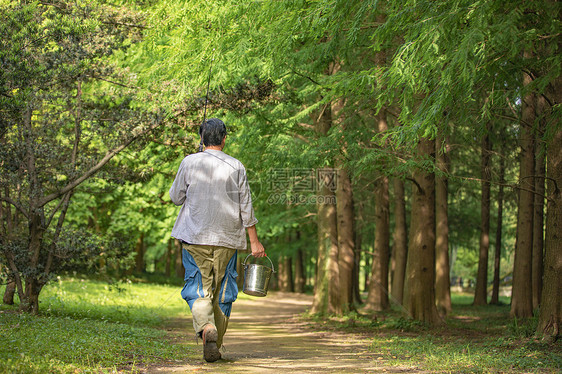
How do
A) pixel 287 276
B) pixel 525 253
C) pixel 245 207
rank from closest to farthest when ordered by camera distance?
pixel 245 207, pixel 525 253, pixel 287 276

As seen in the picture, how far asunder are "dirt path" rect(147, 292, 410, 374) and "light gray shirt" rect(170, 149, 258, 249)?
3.91 feet

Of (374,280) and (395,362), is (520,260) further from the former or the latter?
(395,362)

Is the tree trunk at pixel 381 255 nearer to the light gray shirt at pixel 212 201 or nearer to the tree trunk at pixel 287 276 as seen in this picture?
the light gray shirt at pixel 212 201

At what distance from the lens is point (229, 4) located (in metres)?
9.62

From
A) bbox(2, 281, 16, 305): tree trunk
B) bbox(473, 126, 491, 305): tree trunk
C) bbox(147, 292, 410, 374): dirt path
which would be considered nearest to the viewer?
bbox(147, 292, 410, 374): dirt path

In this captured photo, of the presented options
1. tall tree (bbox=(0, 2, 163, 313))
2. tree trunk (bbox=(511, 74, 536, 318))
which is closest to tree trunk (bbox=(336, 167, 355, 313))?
tree trunk (bbox=(511, 74, 536, 318))

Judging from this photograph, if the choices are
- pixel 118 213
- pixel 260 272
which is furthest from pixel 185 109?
pixel 118 213

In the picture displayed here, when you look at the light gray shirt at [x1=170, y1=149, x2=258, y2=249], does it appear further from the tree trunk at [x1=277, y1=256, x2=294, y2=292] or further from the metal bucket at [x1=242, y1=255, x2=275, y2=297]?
the tree trunk at [x1=277, y1=256, x2=294, y2=292]

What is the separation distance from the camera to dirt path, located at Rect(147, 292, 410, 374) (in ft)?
18.3

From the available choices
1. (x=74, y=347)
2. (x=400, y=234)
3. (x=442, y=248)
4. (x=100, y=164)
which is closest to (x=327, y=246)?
(x=442, y=248)

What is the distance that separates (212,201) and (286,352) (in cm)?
287

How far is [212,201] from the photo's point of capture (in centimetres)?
600

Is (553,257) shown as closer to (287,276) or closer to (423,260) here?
(423,260)

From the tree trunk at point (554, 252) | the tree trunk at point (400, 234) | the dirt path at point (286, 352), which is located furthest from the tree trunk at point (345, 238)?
the tree trunk at point (554, 252)
